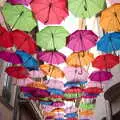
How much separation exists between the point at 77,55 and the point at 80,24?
9.35 feet

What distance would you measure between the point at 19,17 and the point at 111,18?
2787 millimetres

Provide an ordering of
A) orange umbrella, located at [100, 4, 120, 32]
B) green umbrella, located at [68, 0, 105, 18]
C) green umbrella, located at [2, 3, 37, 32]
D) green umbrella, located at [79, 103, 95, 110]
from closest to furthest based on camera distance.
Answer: green umbrella, located at [68, 0, 105, 18] < orange umbrella, located at [100, 4, 120, 32] < green umbrella, located at [2, 3, 37, 32] < green umbrella, located at [79, 103, 95, 110]

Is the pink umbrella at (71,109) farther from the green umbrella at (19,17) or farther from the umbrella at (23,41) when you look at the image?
the green umbrella at (19,17)

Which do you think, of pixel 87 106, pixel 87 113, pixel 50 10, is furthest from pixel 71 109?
pixel 50 10

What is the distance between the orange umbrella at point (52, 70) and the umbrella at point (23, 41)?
59.2 inches

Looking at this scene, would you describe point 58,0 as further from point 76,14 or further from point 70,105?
point 70,105

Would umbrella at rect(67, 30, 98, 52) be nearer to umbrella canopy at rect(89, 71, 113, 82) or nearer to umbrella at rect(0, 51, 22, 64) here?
umbrella at rect(0, 51, 22, 64)

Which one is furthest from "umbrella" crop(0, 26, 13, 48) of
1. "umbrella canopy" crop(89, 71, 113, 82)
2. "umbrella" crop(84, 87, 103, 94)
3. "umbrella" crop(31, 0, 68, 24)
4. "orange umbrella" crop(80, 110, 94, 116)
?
"orange umbrella" crop(80, 110, 94, 116)

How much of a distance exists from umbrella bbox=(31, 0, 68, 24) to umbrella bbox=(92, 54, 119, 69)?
7.91ft

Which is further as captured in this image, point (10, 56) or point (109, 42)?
point (10, 56)

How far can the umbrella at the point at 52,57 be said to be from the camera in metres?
9.40

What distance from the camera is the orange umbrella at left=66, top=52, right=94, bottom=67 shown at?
9.45 meters

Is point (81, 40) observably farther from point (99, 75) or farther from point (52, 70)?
point (99, 75)

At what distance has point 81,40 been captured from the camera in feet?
28.9
